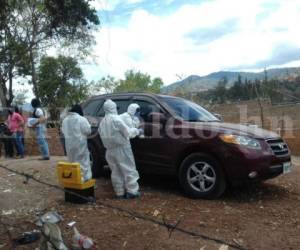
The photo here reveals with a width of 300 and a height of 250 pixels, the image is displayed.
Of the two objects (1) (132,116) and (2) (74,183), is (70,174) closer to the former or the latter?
(2) (74,183)

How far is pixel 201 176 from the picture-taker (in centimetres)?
656

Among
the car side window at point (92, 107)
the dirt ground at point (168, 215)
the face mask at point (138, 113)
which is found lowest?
the dirt ground at point (168, 215)

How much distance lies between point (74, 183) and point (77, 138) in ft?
3.33

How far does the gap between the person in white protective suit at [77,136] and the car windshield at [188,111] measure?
156 centimetres

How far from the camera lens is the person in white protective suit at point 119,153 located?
6578 millimetres

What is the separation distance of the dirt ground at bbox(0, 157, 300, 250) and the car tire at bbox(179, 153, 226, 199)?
0.16m

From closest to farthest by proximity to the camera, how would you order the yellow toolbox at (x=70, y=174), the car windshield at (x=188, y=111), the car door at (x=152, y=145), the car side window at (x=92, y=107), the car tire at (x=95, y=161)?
1. the yellow toolbox at (x=70, y=174)
2. the car door at (x=152, y=145)
3. the car windshield at (x=188, y=111)
4. the car tire at (x=95, y=161)
5. the car side window at (x=92, y=107)

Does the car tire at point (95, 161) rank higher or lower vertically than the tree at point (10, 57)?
lower

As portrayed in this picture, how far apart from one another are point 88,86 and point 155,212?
36.9 meters

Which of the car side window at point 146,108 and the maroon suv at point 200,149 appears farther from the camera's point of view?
the car side window at point 146,108

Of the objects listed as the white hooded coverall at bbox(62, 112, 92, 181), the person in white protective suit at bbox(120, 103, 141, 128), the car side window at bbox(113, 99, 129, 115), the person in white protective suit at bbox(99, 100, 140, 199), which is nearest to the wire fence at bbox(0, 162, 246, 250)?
the person in white protective suit at bbox(99, 100, 140, 199)

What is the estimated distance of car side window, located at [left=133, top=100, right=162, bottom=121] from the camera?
737 centimetres

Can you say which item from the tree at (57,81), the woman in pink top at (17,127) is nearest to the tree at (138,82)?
the tree at (57,81)

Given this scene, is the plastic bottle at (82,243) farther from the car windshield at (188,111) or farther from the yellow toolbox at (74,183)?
the car windshield at (188,111)
